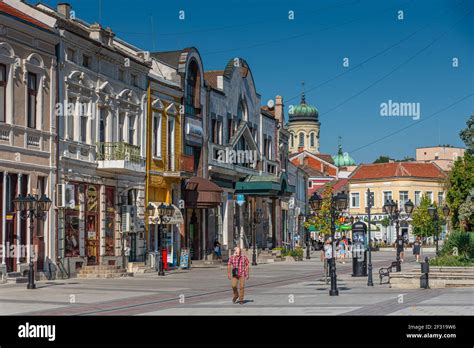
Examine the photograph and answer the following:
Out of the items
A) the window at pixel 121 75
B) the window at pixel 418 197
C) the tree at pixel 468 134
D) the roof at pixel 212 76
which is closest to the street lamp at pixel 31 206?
the window at pixel 121 75

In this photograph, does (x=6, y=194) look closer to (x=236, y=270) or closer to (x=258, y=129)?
(x=236, y=270)

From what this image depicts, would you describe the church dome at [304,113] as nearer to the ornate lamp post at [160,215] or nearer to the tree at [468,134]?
the tree at [468,134]

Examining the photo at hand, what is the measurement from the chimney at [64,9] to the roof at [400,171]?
69292mm

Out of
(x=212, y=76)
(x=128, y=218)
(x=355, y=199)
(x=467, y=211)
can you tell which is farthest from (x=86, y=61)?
(x=355, y=199)

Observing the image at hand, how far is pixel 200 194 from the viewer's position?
50469mm

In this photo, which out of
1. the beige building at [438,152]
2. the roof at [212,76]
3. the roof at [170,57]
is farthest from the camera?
the beige building at [438,152]

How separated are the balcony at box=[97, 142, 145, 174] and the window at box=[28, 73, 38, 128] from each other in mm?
5658

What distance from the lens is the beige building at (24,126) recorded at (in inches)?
1282

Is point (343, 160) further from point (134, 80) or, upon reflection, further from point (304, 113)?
point (134, 80)

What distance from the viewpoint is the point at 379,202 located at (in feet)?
348

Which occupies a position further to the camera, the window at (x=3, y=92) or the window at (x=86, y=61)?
the window at (x=86, y=61)

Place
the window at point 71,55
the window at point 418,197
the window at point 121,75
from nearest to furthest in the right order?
the window at point 71,55
the window at point 121,75
the window at point 418,197

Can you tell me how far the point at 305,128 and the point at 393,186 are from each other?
66299 millimetres
